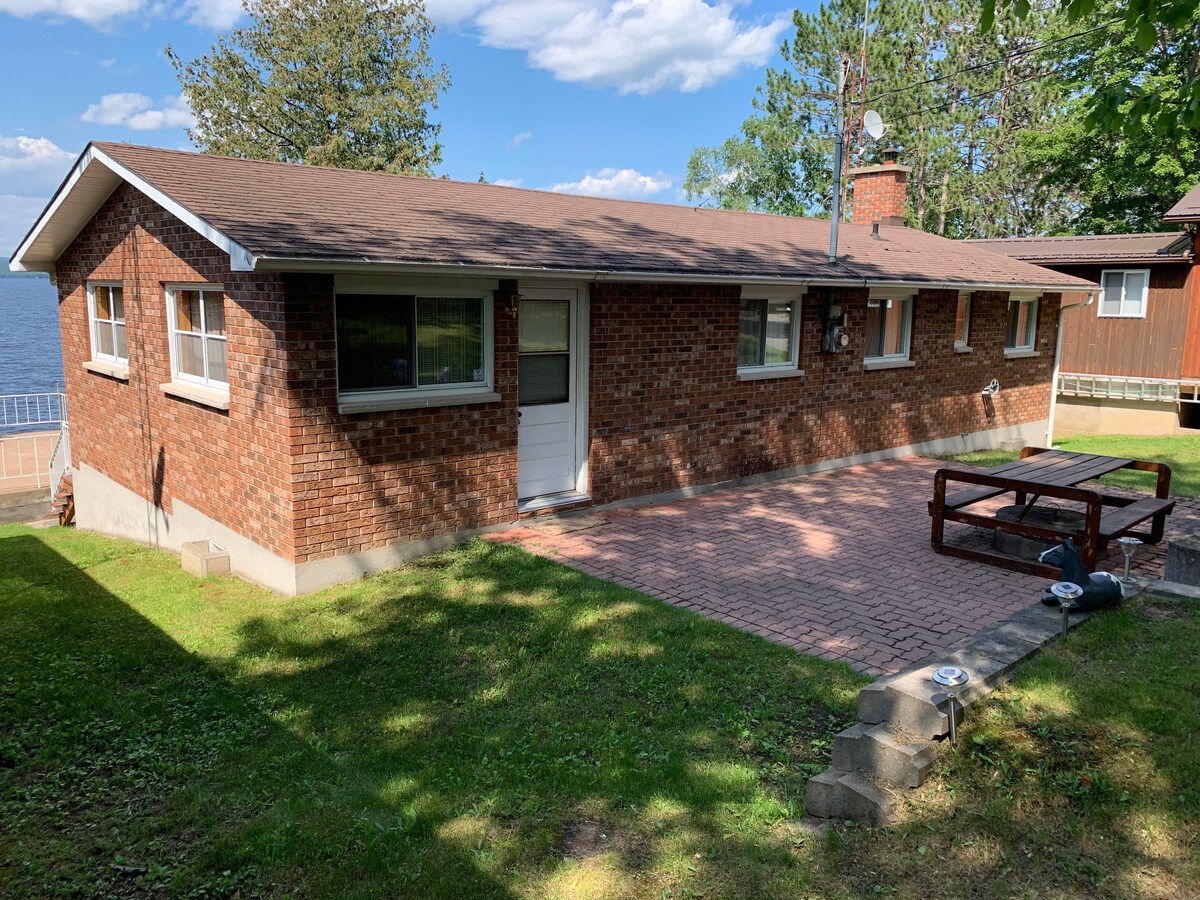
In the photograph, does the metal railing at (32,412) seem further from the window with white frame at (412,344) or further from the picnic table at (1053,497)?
the picnic table at (1053,497)

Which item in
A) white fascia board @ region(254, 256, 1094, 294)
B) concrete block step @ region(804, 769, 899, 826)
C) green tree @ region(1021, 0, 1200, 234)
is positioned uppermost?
green tree @ region(1021, 0, 1200, 234)

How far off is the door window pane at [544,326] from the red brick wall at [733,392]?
318 mm

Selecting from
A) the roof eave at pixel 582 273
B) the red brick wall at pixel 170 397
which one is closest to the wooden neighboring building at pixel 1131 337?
the roof eave at pixel 582 273

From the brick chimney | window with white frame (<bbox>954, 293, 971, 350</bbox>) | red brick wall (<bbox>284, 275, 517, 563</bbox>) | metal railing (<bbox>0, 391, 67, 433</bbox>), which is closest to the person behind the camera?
red brick wall (<bbox>284, 275, 517, 563</bbox>)

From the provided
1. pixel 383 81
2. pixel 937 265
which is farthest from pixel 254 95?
pixel 937 265

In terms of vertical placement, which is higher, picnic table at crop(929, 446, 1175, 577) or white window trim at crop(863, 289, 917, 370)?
white window trim at crop(863, 289, 917, 370)

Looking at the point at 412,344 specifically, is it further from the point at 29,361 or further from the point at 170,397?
the point at 29,361

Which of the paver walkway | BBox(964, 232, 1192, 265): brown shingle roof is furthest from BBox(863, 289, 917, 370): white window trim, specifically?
BBox(964, 232, 1192, 265): brown shingle roof

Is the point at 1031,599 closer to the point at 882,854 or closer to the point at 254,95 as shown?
the point at 882,854

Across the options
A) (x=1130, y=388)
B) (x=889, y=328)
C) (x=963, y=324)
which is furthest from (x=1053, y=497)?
(x=1130, y=388)

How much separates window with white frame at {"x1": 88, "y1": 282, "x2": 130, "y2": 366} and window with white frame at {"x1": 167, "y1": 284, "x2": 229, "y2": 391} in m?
1.83

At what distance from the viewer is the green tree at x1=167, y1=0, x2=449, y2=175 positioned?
108ft

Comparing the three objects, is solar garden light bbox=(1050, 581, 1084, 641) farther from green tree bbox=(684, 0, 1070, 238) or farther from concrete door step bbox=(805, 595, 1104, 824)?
green tree bbox=(684, 0, 1070, 238)

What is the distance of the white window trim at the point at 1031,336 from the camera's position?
50.8ft
